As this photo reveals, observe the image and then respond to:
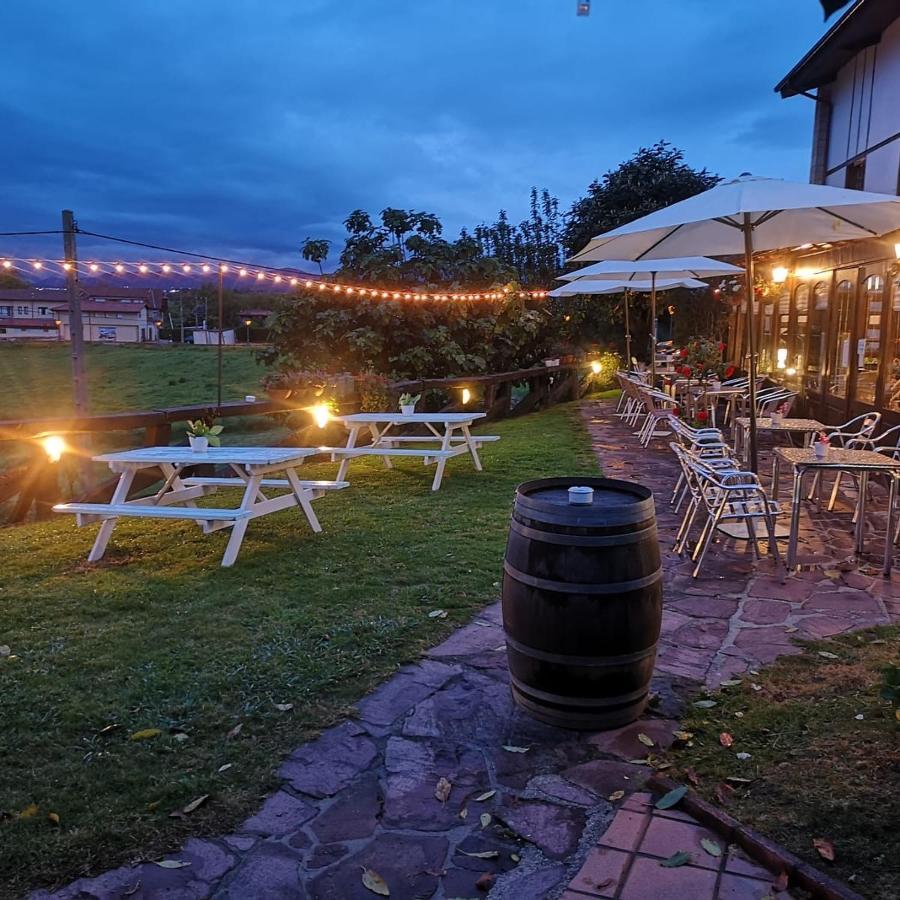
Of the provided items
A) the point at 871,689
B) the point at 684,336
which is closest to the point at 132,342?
the point at 684,336

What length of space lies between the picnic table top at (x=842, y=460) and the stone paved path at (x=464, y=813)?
1.39m

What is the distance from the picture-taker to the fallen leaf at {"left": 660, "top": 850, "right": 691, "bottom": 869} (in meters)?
1.93

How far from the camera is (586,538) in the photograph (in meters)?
2.53

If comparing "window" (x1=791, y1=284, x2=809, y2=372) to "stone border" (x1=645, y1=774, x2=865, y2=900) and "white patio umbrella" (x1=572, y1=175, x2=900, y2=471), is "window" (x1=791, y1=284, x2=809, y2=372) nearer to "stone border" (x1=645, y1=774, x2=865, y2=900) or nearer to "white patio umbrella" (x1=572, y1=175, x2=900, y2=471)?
"white patio umbrella" (x1=572, y1=175, x2=900, y2=471)

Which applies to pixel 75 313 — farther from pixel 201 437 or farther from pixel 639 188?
pixel 639 188

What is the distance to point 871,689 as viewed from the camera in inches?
111

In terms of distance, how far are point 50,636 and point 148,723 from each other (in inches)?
47.0

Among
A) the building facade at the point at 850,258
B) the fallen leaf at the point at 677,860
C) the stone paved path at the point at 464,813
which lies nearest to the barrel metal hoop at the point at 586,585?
the stone paved path at the point at 464,813

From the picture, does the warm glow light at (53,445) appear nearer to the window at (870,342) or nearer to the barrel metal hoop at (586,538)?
the barrel metal hoop at (586,538)

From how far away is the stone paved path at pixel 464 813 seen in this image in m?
1.89

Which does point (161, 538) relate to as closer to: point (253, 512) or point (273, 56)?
point (253, 512)

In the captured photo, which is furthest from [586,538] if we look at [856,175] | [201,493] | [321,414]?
[856,175]

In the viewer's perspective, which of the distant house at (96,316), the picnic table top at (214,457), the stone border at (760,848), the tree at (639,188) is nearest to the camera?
the stone border at (760,848)

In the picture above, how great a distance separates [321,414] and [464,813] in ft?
23.2
